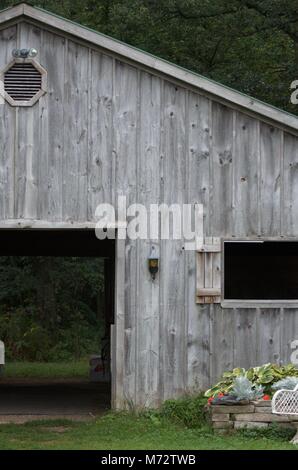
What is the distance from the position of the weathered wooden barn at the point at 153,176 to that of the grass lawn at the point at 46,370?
9625mm

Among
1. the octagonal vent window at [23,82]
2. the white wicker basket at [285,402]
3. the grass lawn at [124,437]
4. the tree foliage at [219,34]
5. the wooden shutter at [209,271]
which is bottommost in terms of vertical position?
the grass lawn at [124,437]

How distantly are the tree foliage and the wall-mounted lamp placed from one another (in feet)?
32.3

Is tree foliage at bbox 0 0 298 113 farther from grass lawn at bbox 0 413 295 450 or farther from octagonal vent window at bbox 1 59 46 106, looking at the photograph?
grass lawn at bbox 0 413 295 450

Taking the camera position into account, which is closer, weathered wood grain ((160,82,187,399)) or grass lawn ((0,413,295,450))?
grass lawn ((0,413,295,450))

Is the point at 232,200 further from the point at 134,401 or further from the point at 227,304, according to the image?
the point at 134,401

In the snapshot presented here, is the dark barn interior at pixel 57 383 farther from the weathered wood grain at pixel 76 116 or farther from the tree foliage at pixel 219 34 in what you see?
the tree foliage at pixel 219 34

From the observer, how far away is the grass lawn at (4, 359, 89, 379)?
22388 millimetres

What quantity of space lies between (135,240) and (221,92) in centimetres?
215

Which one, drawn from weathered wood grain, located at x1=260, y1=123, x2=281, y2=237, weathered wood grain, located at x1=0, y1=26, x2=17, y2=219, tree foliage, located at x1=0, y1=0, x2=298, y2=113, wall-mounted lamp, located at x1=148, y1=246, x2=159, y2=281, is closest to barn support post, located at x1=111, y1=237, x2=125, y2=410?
wall-mounted lamp, located at x1=148, y1=246, x2=159, y2=281

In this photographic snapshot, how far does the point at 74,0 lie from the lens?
2602 cm

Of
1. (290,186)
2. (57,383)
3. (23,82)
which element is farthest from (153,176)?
(57,383)

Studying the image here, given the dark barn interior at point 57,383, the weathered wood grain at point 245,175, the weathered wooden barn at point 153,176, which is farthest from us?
the dark barn interior at point 57,383

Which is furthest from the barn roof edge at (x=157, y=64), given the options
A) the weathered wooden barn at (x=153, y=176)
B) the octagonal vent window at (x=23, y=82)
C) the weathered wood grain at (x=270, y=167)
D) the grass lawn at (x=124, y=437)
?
Result: the grass lawn at (x=124, y=437)

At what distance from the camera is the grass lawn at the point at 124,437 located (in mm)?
10359
